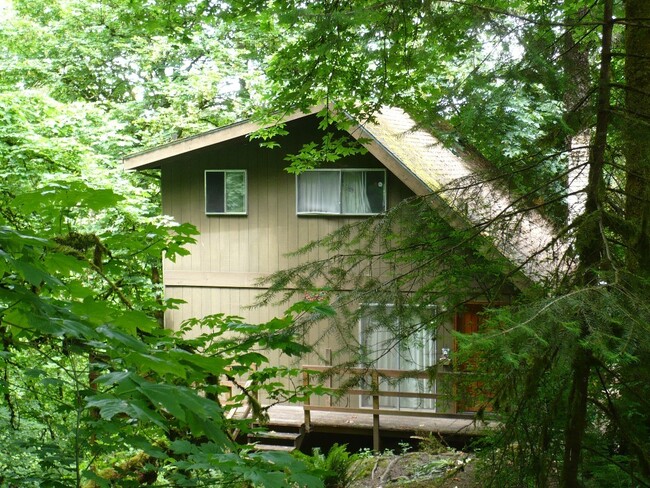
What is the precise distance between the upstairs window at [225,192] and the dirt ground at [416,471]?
5.50m

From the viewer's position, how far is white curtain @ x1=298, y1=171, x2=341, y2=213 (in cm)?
1266

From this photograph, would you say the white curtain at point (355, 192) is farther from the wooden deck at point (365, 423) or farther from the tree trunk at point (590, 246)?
the tree trunk at point (590, 246)

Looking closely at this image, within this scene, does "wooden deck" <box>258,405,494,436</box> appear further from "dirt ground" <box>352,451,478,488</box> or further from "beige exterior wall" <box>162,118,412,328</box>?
"beige exterior wall" <box>162,118,412,328</box>

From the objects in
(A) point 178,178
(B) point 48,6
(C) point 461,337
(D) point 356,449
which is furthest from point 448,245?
(B) point 48,6

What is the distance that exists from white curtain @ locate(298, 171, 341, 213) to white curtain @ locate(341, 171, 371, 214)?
0.12 m

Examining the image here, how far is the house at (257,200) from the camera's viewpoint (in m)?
12.4

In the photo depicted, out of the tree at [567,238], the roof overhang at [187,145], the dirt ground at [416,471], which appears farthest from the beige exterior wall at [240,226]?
the tree at [567,238]

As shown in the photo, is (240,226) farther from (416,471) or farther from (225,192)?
(416,471)

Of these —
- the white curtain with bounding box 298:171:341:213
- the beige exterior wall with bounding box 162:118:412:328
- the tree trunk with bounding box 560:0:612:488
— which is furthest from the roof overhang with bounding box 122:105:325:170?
the tree trunk with bounding box 560:0:612:488

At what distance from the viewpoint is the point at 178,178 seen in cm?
1372

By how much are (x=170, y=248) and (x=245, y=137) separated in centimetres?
876

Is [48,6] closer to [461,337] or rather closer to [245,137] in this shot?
[245,137]

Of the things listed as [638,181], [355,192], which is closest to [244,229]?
[355,192]

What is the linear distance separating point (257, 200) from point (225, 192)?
659 millimetres
